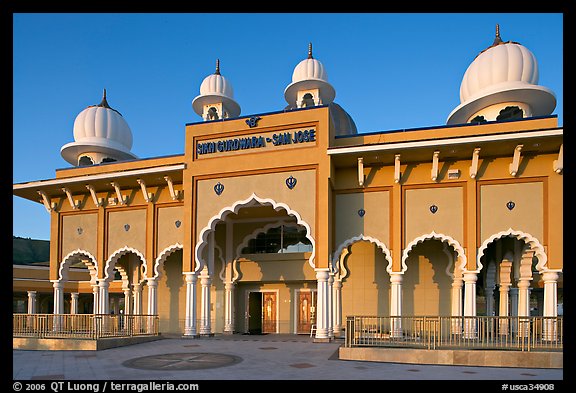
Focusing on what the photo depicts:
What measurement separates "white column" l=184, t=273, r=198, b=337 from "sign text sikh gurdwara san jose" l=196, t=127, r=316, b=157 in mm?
4653

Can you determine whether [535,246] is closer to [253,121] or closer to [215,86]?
[253,121]

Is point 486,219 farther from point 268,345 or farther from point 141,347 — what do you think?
point 141,347

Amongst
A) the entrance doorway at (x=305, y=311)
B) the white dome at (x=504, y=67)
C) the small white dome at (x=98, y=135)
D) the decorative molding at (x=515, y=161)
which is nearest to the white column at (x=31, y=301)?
the small white dome at (x=98, y=135)

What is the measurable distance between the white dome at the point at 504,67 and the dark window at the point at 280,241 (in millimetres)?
9207

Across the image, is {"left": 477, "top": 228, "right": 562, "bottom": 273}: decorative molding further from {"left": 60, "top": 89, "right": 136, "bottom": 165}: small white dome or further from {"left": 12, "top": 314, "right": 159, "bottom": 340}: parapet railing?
{"left": 60, "top": 89, "right": 136, "bottom": 165}: small white dome

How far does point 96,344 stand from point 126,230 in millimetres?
7456

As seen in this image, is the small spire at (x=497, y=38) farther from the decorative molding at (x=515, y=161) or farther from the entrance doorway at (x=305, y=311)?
the entrance doorway at (x=305, y=311)

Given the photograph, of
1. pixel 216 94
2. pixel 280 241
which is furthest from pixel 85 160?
pixel 280 241

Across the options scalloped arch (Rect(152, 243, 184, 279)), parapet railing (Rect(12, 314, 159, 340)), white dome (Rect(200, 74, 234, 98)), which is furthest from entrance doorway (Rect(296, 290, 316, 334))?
white dome (Rect(200, 74, 234, 98))

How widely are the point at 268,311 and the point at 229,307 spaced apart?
1.75m

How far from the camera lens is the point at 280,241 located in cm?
2000

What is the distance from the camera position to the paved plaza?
27.7ft

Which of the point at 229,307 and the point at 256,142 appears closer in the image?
the point at 256,142
